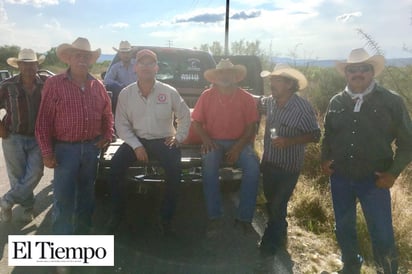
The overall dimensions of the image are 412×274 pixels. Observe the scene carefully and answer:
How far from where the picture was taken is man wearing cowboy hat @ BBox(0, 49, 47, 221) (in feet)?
12.9

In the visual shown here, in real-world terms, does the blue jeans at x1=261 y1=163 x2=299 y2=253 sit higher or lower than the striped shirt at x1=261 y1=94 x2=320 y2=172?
lower

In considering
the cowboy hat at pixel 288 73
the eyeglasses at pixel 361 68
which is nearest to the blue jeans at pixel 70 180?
the cowboy hat at pixel 288 73

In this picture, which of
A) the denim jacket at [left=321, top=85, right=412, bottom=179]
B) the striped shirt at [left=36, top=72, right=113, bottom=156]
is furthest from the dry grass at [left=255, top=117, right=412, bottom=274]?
the striped shirt at [left=36, top=72, right=113, bottom=156]

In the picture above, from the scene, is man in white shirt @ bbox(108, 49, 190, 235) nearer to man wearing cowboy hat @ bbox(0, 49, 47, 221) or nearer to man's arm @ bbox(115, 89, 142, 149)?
man's arm @ bbox(115, 89, 142, 149)

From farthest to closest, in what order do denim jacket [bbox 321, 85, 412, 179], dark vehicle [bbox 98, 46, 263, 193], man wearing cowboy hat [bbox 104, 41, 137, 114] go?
dark vehicle [bbox 98, 46, 263, 193], man wearing cowboy hat [bbox 104, 41, 137, 114], denim jacket [bbox 321, 85, 412, 179]

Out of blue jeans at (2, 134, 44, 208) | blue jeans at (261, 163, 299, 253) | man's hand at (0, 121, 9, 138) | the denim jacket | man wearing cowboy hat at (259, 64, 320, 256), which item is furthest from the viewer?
blue jeans at (2, 134, 44, 208)

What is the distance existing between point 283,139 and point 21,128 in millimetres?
2570

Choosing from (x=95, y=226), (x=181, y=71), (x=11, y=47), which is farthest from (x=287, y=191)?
(x=11, y=47)

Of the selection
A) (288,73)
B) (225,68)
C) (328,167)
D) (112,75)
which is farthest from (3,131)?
(328,167)

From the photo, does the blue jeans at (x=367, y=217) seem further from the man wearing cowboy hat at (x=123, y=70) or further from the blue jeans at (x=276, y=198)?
the man wearing cowboy hat at (x=123, y=70)

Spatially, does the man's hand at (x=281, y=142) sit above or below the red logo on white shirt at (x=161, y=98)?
below

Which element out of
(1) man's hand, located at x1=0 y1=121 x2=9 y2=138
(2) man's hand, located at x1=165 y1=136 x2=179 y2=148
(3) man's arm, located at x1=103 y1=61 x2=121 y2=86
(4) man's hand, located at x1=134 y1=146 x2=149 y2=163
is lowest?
(4) man's hand, located at x1=134 y1=146 x2=149 y2=163

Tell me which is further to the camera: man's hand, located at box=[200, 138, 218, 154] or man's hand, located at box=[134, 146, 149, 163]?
man's hand, located at box=[200, 138, 218, 154]

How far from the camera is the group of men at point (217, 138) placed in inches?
117
